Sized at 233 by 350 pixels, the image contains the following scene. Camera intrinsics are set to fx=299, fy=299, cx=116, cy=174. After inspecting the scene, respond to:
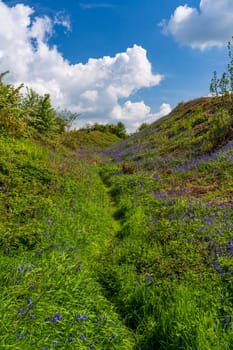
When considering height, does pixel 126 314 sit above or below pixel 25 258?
below

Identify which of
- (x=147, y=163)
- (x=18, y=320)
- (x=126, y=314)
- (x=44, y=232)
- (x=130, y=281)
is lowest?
(x=126, y=314)

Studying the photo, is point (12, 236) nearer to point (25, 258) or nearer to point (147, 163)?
point (25, 258)

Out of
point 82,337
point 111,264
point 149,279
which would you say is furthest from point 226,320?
point 111,264

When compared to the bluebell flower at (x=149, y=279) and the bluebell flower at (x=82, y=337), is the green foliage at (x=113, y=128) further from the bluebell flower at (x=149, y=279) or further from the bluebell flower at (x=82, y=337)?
the bluebell flower at (x=82, y=337)

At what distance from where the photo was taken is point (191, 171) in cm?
1402

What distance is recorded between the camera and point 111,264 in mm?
6164

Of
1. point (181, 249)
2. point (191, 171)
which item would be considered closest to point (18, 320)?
point (181, 249)

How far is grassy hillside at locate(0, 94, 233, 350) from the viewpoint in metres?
3.76

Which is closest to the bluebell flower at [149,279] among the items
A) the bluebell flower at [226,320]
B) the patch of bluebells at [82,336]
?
the bluebell flower at [226,320]

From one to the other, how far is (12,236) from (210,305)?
→ 12.5 ft

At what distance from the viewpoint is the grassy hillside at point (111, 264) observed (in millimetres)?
3756

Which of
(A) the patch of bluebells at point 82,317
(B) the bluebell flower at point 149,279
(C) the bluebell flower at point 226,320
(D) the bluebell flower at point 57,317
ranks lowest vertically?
(C) the bluebell flower at point 226,320

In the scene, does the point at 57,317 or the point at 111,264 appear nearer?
the point at 57,317

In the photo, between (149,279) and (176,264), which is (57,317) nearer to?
(149,279)
